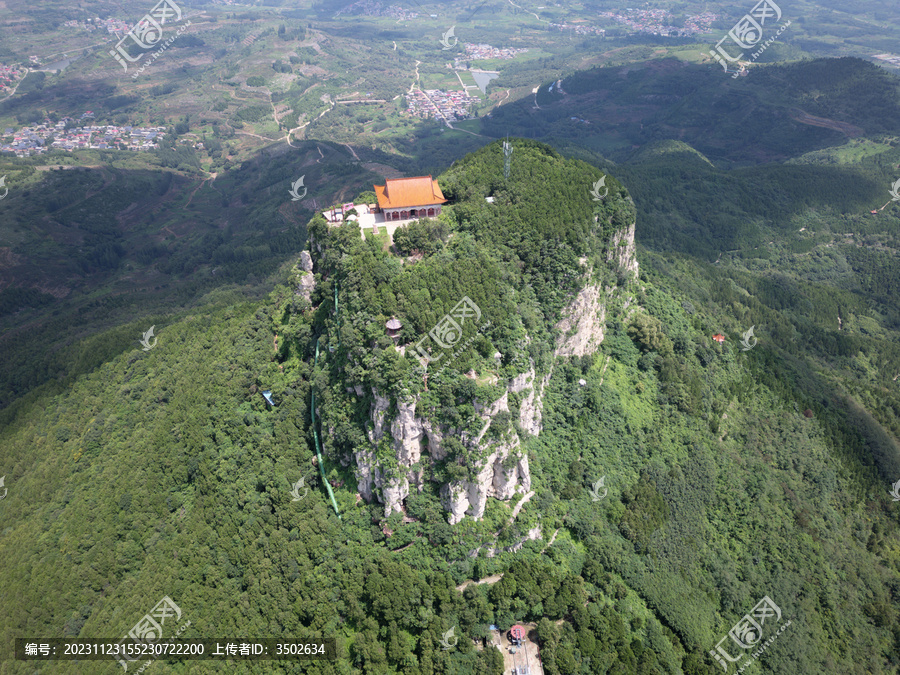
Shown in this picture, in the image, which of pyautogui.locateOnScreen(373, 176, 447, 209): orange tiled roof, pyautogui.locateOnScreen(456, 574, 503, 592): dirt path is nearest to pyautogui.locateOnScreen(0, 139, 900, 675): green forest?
pyautogui.locateOnScreen(456, 574, 503, 592): dirt path

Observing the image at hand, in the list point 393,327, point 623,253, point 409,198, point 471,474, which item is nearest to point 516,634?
point 471,474

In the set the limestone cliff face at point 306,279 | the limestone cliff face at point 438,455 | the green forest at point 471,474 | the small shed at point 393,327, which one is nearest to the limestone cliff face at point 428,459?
the limestone cliff face at point 438,455

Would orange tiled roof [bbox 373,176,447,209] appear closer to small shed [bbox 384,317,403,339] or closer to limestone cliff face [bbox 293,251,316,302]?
limestone cliff face [bbox 293,251,316,302]

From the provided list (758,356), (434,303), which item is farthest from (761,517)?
(434,303)

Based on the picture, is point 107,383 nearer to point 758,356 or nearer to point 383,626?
point 383,626

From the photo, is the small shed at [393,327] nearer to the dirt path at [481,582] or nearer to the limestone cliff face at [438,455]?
the limestone cliff face at [438,455]
